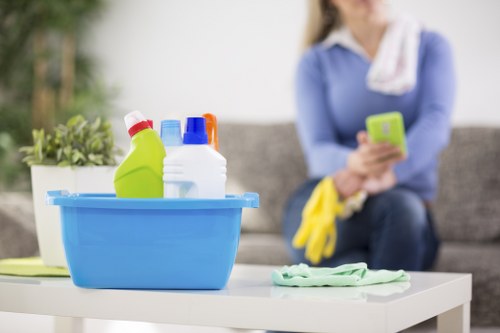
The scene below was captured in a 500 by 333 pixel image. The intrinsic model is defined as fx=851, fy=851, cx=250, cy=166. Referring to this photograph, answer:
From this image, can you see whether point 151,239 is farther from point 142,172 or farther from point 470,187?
point 470,187

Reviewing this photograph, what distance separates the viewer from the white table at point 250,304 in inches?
39.0

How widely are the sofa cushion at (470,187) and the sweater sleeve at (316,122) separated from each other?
1.43 ft

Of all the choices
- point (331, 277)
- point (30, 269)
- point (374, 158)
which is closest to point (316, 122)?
point (374, 158)

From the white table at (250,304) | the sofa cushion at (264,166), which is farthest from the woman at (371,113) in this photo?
the white table at (250,304)

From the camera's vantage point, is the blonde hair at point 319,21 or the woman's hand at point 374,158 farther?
the blonde hair at point 319,21

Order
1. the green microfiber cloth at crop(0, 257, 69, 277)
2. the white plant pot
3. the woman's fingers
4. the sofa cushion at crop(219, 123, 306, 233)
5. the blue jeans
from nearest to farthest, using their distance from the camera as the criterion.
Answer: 1. the green microfiber cloth at crop(0, 257, 69, 277)
2. the white plant pot
3. the blue jeans
4. the woman's fingers
5. the sofa cushion at crop(219, 123, 306, 233)

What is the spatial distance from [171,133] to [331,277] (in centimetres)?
30

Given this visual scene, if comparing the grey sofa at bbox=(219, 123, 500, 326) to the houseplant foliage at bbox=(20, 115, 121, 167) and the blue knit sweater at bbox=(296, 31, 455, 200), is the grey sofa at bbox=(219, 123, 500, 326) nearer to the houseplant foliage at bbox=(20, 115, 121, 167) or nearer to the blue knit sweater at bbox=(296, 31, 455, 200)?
the blue knit sweater at bbox=(296, 31, 455, 200)

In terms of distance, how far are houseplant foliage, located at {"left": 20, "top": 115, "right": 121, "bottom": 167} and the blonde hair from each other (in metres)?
1.45

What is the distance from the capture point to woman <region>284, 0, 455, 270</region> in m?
2.34

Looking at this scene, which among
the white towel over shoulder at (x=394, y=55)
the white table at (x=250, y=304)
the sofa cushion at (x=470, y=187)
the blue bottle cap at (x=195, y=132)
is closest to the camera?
the white table at (x=250, y=304)

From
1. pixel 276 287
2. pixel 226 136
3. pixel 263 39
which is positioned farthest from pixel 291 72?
pixel 276 287

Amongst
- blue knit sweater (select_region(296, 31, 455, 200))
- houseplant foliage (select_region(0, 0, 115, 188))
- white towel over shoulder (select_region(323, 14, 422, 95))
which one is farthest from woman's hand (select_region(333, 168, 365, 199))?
houseplant foliage (select_region(0, 0, 115, 188))

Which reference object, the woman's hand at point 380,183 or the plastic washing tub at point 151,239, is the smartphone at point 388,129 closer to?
the woman's hand at point 380,183
